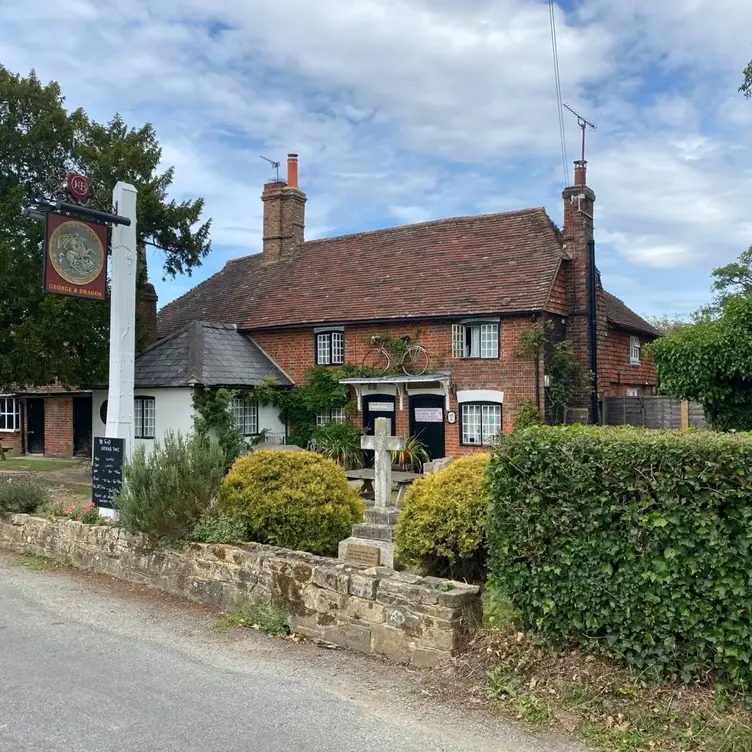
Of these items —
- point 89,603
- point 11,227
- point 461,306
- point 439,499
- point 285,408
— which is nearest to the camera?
point 439,499

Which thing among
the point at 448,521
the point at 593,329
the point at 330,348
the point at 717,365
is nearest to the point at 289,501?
the point at 448,521

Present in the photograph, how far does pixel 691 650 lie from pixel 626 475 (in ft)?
3.81

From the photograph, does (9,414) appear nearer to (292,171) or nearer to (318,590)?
(292,171)

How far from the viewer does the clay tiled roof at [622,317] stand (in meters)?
21.0

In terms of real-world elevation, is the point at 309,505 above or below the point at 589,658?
above

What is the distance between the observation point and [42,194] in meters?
18.2

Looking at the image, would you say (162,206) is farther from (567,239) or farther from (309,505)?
(309,505)

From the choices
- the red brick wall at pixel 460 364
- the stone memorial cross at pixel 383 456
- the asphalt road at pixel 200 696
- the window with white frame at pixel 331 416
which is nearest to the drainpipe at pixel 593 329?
the red brick wall at pixel 460 364

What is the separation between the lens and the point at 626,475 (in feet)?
15.4

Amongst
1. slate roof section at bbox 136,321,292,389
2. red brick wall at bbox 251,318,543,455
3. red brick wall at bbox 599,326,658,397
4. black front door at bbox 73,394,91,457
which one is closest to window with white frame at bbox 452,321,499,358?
red brick wall at bbox 251,318,543,455

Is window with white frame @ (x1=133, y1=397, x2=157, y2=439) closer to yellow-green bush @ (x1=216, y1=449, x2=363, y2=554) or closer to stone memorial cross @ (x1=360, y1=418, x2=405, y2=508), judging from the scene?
yellow-green bush @ (x1=216, y1=449, x2=363, y2=554)

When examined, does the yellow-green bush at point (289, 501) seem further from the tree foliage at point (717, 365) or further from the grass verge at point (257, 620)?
the tree foliage at point (717, 365)

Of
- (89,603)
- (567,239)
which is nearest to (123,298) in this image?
(89,603)

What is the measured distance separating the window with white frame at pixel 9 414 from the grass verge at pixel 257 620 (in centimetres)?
2337
